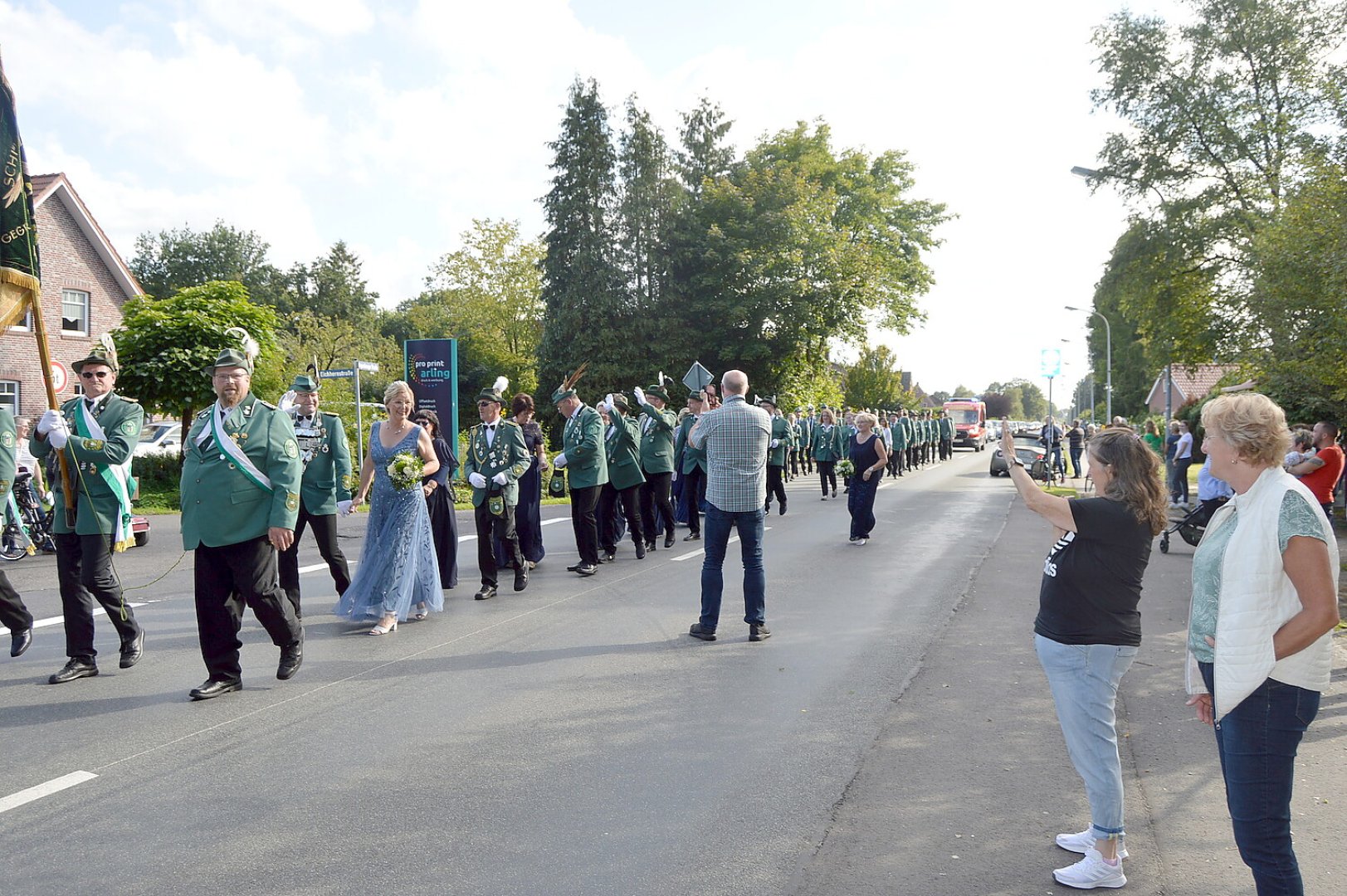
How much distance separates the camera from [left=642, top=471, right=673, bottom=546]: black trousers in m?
13.1

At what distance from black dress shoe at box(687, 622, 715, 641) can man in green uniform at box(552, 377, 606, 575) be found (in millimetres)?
3342

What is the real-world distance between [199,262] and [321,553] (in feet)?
239

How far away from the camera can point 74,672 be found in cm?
631

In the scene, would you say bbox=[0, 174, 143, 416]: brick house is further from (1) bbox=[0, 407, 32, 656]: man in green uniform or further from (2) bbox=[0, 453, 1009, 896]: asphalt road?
(1) bbox=[0, 407, 32, 656]: man in green uniform

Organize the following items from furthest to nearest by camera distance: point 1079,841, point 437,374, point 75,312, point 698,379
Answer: point 75,312 → point 437,374 → point 698,379 → point 1079,841

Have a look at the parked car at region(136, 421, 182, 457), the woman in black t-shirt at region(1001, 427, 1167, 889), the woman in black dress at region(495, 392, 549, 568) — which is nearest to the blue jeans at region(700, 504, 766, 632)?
the woman in black dress at region(495, 392, 549, 568)

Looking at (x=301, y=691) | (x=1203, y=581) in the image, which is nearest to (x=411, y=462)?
(x=301, y=691)

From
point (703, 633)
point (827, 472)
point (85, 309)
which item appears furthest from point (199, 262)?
point (703, 633)

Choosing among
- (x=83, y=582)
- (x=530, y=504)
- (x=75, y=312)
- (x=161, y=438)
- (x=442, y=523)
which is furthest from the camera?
(x=75, y=312)

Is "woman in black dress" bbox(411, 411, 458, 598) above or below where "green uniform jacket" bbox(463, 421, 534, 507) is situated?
below

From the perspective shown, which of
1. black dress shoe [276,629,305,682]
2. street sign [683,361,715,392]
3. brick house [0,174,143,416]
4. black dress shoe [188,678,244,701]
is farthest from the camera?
brick house [0,174,143,416]

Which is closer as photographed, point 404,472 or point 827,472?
point 404,472

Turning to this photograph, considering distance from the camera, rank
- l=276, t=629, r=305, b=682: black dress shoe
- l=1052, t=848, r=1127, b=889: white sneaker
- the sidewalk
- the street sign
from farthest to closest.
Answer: the street sign, l=276, t=629, r=305, b=682: black dress shoe, the sidewalk, l=1052, t=848, r=1127, b=889: white sneaker

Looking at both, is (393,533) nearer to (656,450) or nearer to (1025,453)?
(656,450)
